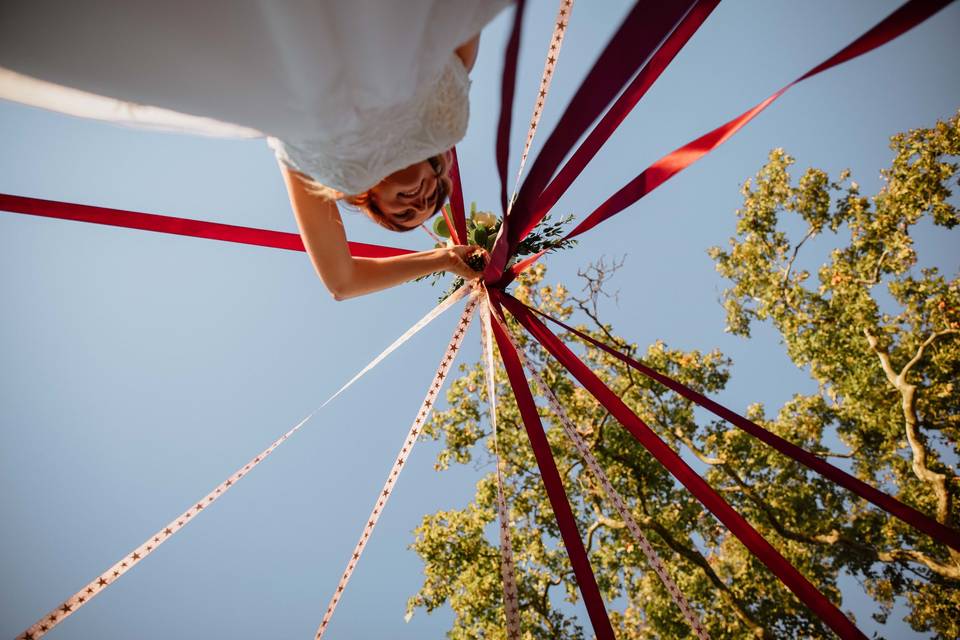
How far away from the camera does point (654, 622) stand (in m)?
6.76

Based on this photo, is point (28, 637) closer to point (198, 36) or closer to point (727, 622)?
point (198, 36)

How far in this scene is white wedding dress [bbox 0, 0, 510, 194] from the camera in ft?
2.42

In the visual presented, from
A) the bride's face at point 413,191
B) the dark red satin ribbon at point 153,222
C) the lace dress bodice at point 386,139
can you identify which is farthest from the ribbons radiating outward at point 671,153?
the dark red satin ribbon at point 153,222

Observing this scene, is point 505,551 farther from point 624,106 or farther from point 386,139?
point 624,106

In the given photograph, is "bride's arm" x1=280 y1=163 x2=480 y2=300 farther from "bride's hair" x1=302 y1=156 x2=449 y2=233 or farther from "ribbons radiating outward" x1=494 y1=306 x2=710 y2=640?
"ribbons radiating outward" x1=494 y1=306 x2=710 y2=640

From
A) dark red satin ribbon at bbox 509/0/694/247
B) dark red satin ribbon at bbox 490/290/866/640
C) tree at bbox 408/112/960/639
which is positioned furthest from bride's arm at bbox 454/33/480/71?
tree at bbox 408/112/960/639

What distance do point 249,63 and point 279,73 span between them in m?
0.05

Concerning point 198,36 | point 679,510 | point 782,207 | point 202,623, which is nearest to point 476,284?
point 198,36

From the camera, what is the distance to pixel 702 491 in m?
2.24

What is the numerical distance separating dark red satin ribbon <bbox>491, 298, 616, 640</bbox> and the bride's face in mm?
1337

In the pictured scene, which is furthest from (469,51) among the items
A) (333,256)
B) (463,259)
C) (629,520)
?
(629,520)

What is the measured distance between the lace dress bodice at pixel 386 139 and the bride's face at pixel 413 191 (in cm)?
17

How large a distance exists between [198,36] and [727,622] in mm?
9003

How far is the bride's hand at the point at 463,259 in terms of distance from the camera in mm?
2039
